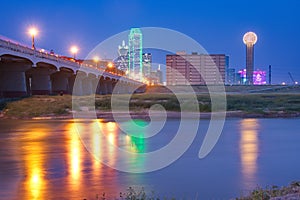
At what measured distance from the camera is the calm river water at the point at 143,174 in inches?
483

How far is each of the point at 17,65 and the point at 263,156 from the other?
147 ft

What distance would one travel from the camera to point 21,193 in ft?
38.7

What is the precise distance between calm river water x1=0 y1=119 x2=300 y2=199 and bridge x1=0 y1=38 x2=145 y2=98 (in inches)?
1001

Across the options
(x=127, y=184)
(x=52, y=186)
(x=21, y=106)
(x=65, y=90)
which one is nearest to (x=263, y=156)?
(x=127, y=184)

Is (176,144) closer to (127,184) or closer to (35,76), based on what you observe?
(127,184)

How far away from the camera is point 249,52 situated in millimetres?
180625

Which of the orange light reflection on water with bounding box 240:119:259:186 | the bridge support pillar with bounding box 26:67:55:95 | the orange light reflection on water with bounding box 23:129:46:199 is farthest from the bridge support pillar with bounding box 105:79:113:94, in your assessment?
the orange light reflection on water with bounding box 23:129:46:199

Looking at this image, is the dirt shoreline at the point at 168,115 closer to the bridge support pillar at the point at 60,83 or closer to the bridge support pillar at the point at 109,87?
the bridge support pillar at the point at 60,83

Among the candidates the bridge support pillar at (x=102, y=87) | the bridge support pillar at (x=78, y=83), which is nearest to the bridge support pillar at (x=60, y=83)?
the bridge support pillar at (x=78, y=83)

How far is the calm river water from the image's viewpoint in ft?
40.3

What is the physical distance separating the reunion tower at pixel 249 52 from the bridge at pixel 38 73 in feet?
269

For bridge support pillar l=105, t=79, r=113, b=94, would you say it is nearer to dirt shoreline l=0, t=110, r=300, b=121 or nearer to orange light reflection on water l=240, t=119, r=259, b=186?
dirt shoreline l=0, t=110, r=300, b=121

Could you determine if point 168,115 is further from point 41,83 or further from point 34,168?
point 34,168

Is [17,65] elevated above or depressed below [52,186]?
above
